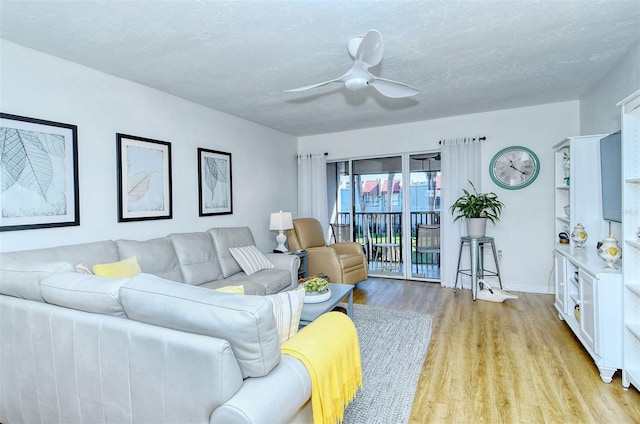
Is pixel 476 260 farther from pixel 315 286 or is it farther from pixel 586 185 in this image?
pixel 315 286

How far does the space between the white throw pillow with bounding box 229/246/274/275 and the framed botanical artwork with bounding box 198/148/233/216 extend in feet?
2.13

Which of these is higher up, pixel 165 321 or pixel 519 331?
pixel 165 321

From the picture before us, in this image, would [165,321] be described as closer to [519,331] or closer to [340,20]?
[340,20]

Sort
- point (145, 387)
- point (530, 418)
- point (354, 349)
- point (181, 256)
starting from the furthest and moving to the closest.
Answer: point (181, 256) → point (530, 418) → point (354, 349) → point (145, 387)

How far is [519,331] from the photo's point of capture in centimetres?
306

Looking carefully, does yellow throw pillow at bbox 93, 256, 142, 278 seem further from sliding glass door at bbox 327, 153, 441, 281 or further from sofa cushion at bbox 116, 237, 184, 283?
sliding glass door at bbox 327, 153, 441, 281

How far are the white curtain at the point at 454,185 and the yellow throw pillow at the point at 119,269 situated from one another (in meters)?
3.87

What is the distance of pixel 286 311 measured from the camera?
1.46m

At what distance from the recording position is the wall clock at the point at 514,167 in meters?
4.29

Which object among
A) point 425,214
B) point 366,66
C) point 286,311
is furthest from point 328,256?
point 286,311

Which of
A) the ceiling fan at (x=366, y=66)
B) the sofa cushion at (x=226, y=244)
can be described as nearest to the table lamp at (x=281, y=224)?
the sofa cushion at (x=226, y=244)

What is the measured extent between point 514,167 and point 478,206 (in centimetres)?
81

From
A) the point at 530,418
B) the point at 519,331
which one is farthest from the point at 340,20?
the point at 519,331

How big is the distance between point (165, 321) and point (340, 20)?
6.52 feet
